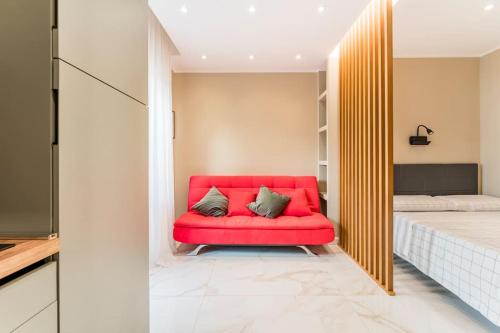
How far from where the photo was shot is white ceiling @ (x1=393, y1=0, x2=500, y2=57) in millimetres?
2623

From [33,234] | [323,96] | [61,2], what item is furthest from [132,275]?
[323,96]

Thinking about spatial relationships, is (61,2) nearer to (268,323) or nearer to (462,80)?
(268,323)

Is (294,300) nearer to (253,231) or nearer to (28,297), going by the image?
(253,231)

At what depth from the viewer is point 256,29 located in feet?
8.93

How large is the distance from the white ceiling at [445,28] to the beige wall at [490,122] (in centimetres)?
24

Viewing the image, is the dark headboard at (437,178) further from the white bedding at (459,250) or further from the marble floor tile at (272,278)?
the marble floor tile at (272,278)

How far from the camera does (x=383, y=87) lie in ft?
7.64

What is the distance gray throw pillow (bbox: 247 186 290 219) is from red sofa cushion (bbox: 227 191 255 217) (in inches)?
2.8

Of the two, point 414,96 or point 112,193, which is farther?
point 414,96

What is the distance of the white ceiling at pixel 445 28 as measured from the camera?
2.62 meters

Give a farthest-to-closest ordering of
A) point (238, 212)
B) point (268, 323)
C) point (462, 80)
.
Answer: point (462, 80) → point (238, 212) → point (268, 323)

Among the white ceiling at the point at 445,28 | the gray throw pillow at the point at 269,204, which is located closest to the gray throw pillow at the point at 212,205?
the gray throw pillow at the point at 269,204

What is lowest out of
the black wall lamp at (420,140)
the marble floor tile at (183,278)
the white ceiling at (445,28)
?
the marble floor tile at (183,278)

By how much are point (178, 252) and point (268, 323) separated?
1.78 metres
